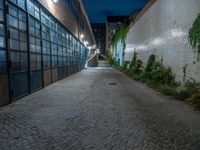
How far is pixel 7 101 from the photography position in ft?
21.3

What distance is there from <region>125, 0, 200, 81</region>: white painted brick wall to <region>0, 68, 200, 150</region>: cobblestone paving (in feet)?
7.72

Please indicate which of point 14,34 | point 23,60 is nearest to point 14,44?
point 14,34

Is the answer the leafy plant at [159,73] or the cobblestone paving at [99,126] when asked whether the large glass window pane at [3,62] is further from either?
the leafy plant at [159,73]

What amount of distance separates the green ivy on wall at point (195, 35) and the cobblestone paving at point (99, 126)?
6.77ft

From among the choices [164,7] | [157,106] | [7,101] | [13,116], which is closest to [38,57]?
[7,101]

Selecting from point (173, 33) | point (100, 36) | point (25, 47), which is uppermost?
point (100, 36)

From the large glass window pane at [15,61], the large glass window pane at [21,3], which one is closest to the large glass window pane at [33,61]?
the large glass window pane at [15,61]

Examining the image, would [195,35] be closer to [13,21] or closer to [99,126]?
[99,126]

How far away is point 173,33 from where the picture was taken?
968 cm

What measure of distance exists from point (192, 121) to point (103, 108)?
7.67 ft

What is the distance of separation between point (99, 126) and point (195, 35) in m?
4.83

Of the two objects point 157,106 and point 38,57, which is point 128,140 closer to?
point 157,106

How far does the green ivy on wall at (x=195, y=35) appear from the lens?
7.00m

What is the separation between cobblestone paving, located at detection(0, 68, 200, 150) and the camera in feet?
11.4
